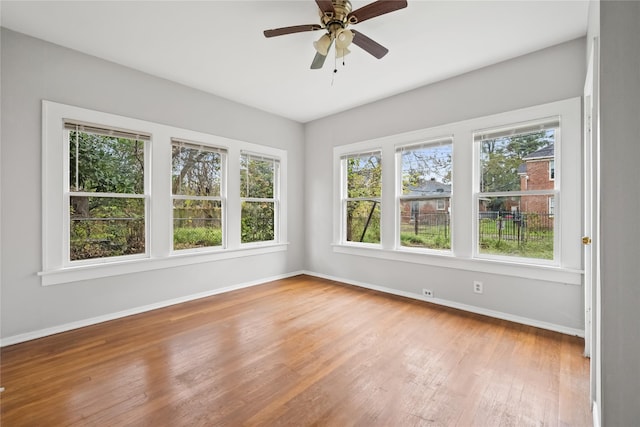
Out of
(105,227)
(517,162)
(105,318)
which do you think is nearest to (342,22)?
(517,162)

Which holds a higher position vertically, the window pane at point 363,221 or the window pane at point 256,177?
the window pane at point 256,177

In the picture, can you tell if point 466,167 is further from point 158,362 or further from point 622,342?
point 158,362

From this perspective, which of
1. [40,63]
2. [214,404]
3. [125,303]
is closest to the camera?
[214,404]

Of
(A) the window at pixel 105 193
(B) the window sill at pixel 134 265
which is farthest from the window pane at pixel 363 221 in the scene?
(A) the window at pixel 105 193

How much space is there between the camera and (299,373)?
213cm

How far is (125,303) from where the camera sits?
3.25 meters

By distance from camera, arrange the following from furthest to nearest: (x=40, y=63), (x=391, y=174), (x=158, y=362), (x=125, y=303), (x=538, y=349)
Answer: (x=391, y=174) < (x=125, y=303) < (x=40, y=63) < (x=538, y=349) < (x=158, y=362)

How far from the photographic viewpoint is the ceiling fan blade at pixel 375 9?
76.4 inches

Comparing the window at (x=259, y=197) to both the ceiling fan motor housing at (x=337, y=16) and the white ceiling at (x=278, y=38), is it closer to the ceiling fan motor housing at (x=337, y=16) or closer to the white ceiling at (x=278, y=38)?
the white ceiling at (x=278, y=38)

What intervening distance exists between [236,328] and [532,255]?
3.23m

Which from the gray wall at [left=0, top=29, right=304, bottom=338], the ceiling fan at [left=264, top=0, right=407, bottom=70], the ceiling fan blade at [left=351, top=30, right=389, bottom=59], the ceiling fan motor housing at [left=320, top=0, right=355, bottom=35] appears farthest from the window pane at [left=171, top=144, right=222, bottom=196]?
the ceiling fan blade at [left=351, top=30, right=389, bottom=59]

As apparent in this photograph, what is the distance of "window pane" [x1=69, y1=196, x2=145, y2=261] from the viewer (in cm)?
301

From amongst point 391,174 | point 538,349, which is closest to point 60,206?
point 391,174

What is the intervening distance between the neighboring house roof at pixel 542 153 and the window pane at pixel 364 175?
1.86 m
